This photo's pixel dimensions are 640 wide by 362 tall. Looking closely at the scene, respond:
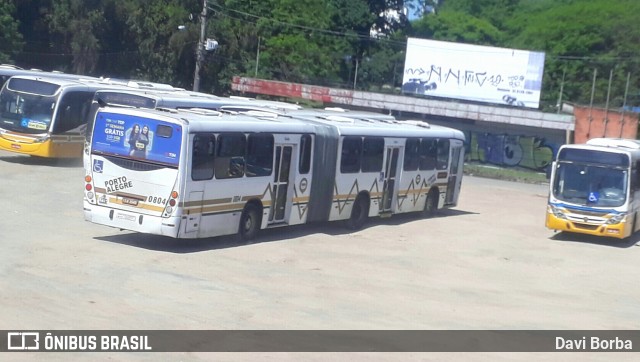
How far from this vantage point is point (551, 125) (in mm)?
55250

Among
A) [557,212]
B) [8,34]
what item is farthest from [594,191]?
[8,34]

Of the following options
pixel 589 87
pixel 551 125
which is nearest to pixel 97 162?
pixel 551 125

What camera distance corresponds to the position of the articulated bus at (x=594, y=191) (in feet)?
83.1

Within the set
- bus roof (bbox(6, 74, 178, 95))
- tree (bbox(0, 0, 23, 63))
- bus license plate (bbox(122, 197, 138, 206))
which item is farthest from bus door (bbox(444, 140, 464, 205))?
tree (bbox(0, 0, 23, 63))

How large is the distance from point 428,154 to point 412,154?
124cm

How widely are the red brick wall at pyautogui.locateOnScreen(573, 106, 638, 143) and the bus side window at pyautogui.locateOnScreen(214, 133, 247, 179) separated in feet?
132

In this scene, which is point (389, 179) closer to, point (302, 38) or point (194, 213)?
point (194, 213)

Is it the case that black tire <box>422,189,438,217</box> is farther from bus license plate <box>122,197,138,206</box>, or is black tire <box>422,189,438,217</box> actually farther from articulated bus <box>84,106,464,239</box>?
bus license plate <box>122,197,138,206</box>

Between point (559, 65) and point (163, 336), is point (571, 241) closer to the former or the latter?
point (163, 336)

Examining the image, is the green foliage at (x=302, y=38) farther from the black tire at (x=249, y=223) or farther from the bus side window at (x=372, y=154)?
the black tire at (x=249, y=223)

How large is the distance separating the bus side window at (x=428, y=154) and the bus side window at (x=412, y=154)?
30cm

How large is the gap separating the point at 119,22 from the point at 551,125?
26.7 m

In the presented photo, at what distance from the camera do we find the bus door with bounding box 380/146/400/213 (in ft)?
82.5

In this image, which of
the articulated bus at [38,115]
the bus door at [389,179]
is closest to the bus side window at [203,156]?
the bus door at [389,179]
